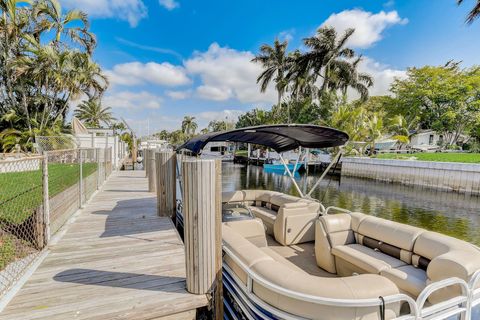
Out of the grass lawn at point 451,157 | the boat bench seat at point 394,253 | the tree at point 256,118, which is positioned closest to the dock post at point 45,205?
the boat bench seat at point 394,253

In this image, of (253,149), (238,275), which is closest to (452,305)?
(238,275)

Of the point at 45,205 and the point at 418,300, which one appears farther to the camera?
the point at 45,205

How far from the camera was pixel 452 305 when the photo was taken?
1996 millimetres

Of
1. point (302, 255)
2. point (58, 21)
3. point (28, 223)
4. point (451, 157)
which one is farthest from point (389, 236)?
point (58, 21)

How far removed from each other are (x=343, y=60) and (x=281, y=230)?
88.5ft

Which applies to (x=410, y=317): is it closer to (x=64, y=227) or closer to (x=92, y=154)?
(x=64, y=227)

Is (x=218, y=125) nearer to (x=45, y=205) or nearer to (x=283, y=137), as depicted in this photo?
(x=283, y=137)

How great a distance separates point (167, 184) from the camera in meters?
5.25

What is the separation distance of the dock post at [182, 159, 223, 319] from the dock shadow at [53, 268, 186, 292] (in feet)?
1.09

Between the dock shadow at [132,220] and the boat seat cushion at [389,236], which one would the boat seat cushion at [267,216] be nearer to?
the boat seat cushion at [389,236]

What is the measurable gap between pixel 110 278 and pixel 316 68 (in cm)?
2878

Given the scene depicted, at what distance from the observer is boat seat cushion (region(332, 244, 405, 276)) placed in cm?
286

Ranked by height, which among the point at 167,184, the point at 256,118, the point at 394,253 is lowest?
the point at 394,253

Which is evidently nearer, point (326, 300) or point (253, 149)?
point (326, 300)
